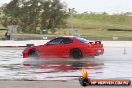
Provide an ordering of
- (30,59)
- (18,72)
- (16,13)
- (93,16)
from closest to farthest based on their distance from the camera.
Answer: (18,72) → (30,59) → (16,13) → (93,16)

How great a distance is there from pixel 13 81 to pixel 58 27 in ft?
262

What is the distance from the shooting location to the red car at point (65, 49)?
29.3 meters

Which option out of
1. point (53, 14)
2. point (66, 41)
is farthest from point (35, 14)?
point (66, 41)

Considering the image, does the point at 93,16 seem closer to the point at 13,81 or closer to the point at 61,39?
the point at 61,39

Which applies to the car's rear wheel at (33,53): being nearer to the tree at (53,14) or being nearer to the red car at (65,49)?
the red car at (65,49)

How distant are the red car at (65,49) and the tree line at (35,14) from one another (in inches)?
2474

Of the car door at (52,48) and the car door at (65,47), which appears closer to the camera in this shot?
the car door at (65,47)

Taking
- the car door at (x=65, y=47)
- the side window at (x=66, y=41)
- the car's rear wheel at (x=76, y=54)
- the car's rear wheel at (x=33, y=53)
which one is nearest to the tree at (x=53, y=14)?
the side window at (x=66, y=41)

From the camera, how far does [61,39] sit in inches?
1187

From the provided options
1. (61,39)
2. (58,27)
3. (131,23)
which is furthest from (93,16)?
(61,39)

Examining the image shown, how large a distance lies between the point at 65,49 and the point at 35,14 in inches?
2560

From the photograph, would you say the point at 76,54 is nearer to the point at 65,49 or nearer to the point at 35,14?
the point at 65,49

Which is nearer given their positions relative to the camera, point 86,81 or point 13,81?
point 86,81

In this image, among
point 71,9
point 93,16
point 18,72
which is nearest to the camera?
point 18,72
